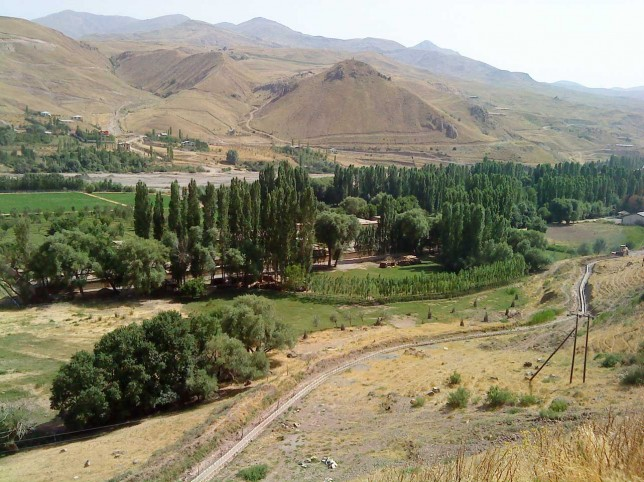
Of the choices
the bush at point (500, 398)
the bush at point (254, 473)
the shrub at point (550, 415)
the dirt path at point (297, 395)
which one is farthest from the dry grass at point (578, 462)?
the bush at point (500, 398)

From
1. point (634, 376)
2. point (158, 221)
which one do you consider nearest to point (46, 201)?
point (158, 221)

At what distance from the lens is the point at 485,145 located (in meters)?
190

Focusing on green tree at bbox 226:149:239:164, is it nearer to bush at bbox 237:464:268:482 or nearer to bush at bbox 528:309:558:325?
bush at bbox 528:309:558:325

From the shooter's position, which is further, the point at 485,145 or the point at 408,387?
the point at 485,145

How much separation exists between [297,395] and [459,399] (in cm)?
806

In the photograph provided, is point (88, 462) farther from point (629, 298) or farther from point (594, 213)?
point (594, 213)

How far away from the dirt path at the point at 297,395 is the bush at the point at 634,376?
14466mm

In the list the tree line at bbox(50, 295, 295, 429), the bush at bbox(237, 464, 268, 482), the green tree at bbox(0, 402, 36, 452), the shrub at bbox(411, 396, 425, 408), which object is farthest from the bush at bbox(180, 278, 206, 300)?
the bush at bbox(237, 464, 268, 482)

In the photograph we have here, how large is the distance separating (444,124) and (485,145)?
1775 cm

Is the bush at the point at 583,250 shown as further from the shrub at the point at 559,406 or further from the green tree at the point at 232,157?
the green tree at the point at 232,157

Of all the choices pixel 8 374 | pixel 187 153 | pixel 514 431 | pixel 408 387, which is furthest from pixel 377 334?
pixel 187 153

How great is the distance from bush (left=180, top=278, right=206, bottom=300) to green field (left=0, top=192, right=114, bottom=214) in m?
40.0

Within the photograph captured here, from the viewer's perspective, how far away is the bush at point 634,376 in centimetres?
2264

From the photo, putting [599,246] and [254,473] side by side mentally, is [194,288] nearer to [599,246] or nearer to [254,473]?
[254,473]
